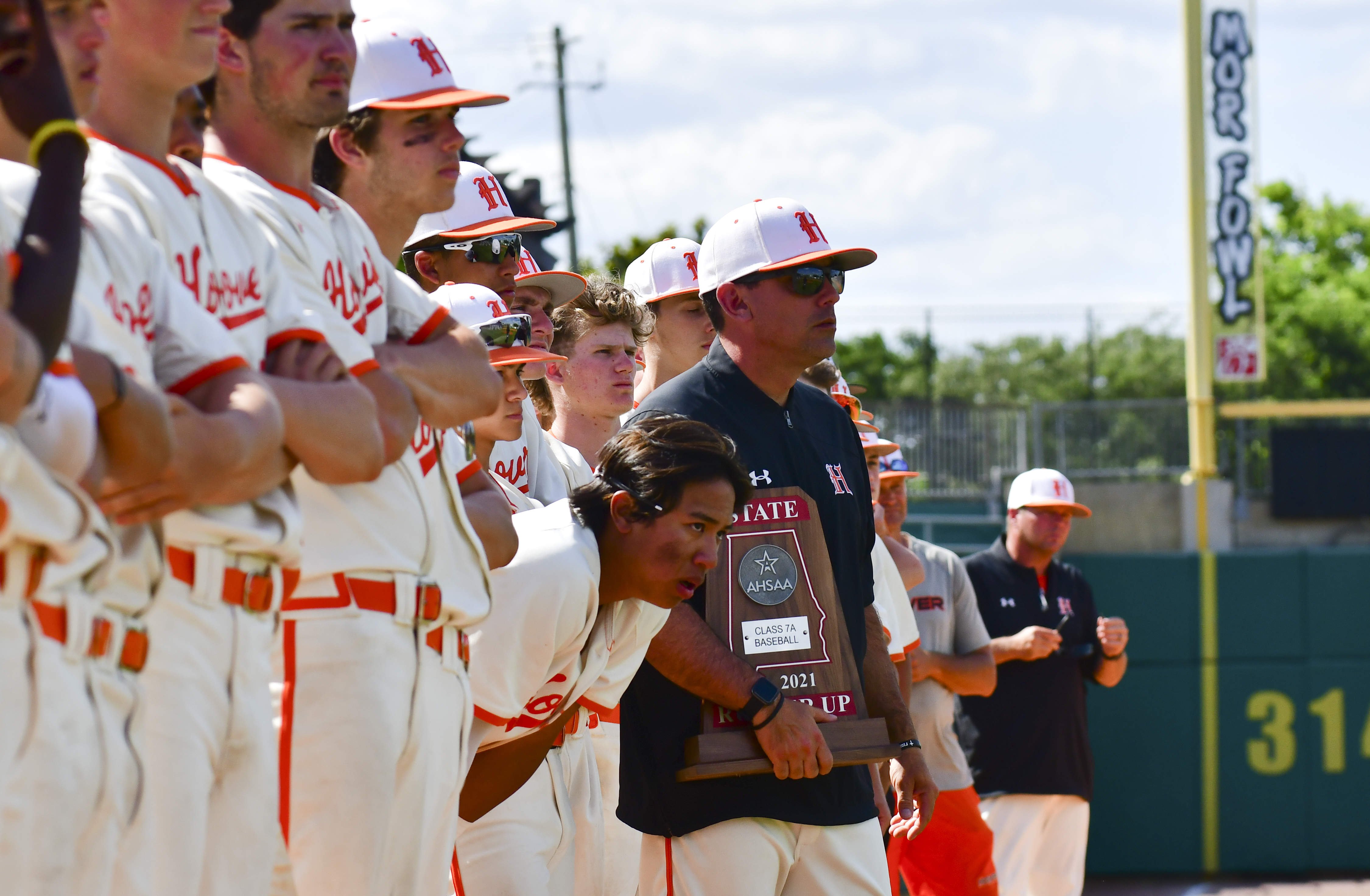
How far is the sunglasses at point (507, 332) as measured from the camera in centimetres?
393

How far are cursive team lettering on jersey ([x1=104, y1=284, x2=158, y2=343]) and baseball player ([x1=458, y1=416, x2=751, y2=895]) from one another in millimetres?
1362

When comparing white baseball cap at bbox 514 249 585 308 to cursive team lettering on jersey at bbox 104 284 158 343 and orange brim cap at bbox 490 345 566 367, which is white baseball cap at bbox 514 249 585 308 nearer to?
orange brim cap at bbox 490 345 566 367

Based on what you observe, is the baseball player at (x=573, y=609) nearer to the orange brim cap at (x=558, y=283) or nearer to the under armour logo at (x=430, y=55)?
the under armour logo at (x=430, y=55)

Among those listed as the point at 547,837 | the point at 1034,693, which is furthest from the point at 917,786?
the point at 1034,693

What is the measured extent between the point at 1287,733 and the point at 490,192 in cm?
840

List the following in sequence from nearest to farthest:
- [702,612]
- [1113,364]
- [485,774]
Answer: [485,774]
[702,612]
[1113,364]

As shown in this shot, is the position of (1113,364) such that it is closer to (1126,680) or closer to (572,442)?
(1126,680)

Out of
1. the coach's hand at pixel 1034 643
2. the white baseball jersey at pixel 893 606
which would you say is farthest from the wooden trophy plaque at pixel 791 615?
the coach's hand at pixel 1034 643

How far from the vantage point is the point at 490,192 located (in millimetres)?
4605

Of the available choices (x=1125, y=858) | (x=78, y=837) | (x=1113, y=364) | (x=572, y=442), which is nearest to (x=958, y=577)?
(x=572, y=442)

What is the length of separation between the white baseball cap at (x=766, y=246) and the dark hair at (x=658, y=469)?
25.5 inches

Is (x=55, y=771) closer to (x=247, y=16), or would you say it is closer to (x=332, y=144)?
(x=247, y=16)

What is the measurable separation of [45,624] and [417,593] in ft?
2.65

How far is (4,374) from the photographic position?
1.68m
